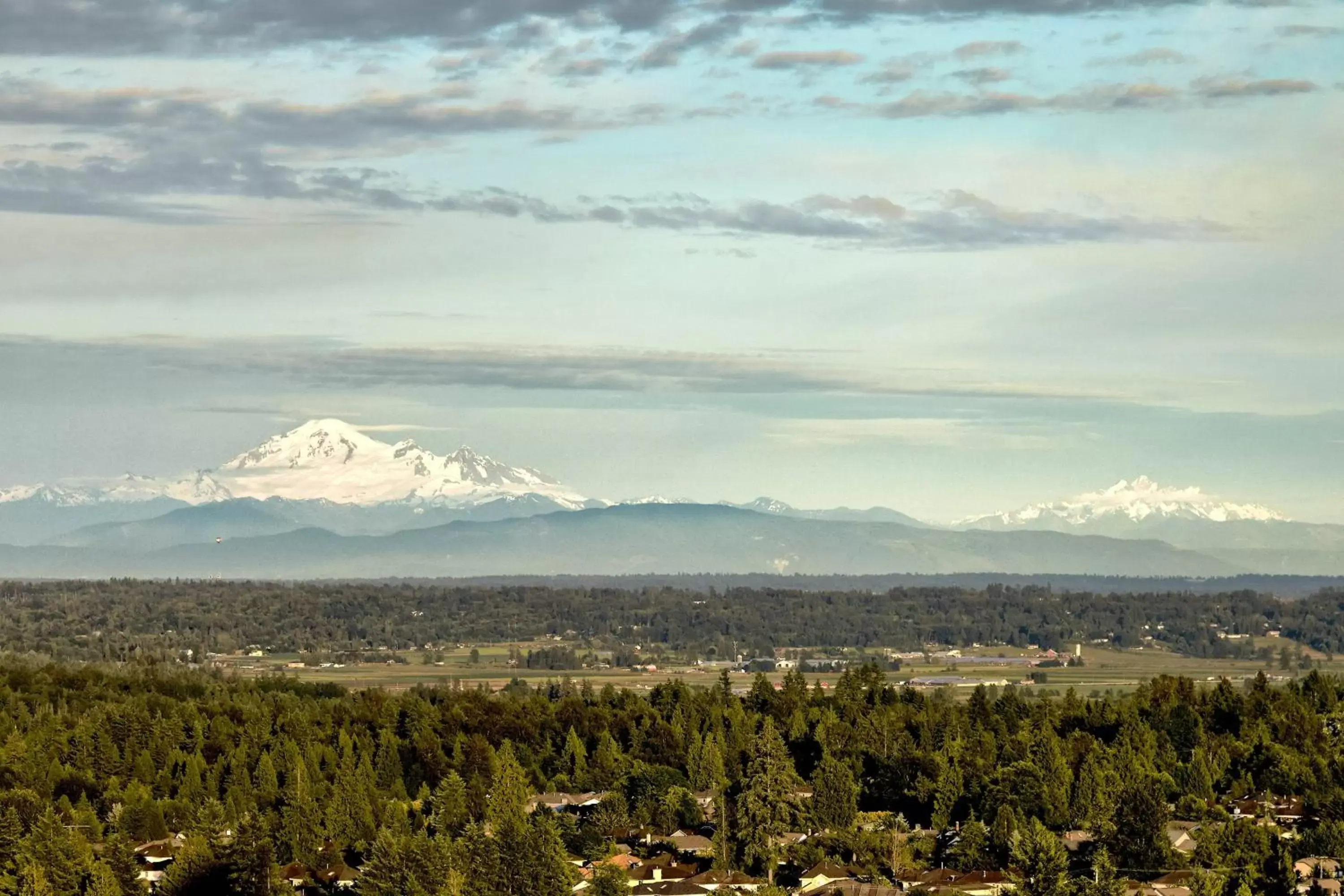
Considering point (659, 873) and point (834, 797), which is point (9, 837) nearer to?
point (659, 873)

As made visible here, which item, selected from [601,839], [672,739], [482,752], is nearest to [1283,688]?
[672,739]

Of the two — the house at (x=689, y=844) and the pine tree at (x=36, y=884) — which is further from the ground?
the pine tree at (x=36, y=884)

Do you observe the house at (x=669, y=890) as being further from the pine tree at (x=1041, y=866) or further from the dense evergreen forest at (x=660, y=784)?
the pine tree at (x=1041, y=866)

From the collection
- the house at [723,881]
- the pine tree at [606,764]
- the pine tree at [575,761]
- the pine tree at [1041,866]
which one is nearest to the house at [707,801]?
the pine tree at [606,764]

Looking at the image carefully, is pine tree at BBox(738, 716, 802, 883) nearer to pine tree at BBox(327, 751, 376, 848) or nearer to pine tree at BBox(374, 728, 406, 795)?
pine tree at BBox(327, 751, 376, 848)

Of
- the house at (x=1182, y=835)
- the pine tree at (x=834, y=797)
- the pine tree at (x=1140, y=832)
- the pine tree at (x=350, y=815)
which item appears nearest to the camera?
the pine tree at (x=1140, y=832)

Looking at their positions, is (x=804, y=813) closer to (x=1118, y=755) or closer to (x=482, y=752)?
(x=1118, y=755)
